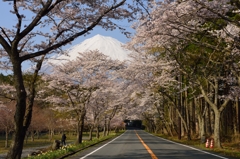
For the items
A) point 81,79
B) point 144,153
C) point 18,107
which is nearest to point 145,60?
point 81,79

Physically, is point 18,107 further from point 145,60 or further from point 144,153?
point 145,60

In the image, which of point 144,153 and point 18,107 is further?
point 144,153

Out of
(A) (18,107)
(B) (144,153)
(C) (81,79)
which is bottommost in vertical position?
(B) (144,153)

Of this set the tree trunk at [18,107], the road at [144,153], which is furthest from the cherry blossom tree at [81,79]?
the tree trunk at [18,107]

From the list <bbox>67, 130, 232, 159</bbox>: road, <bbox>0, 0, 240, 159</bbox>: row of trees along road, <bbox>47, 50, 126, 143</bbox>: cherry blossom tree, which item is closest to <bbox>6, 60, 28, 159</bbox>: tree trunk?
<bbox>0, 0, 240, 159</bbox>: row of trees along road

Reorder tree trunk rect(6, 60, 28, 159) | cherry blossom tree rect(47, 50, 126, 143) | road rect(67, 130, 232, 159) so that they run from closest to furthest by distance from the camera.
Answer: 1. tree trunk rect(6, 60, 28, 159)
2. road rect(67, 130, 232, 159)
3. cherry blossom tree rect(47, 50, 126, 143)

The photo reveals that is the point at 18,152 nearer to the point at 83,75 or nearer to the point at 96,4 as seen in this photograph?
the point at 96,4

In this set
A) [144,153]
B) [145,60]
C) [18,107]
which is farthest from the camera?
[145,60]

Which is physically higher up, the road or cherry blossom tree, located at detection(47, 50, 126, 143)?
cherry blossom tree, located at detection(47, 50, 126, 143)

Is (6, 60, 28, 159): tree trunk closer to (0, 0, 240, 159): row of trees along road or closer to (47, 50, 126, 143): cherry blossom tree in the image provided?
(0, 0, 240, 159): row of trees along road

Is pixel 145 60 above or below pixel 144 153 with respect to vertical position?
above

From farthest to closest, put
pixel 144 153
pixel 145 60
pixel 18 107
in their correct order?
1. pixel 145 60
2. pixel 144 153
3. pixel 18 107

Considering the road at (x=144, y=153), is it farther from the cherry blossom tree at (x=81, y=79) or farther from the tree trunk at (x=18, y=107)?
the cherry blossom tree at (x=81, y=79)

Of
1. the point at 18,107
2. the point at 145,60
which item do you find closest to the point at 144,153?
the point at 18,107
